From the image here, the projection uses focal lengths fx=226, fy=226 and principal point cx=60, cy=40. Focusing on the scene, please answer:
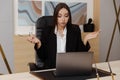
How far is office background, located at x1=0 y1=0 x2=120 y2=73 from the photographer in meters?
3.08

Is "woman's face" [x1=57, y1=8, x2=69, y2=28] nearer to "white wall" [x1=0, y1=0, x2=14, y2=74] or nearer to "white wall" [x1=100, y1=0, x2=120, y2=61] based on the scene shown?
"white wall" [x1=0, y1=0, x2=14, y2=74]

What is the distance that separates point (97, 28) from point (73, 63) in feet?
7.25

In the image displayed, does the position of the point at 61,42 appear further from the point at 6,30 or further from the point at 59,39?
the point at 6,30

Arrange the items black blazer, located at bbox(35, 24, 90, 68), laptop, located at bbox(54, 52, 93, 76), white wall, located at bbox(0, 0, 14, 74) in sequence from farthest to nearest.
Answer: white wall, located at bbox(0, 0, 14, 74), black blazer, located at bbox(35, 24, 90, 68), laptop, located at bbox(54, 52, 93, 76)

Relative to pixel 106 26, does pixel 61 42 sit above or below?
below

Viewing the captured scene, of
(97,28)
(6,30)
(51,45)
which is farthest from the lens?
(97,28)

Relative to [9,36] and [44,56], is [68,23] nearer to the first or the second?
[44,56]

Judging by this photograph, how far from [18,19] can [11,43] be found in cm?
37

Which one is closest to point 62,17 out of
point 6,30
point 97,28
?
point 6,30

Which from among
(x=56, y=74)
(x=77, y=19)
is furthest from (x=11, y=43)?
(x=56, y=74)

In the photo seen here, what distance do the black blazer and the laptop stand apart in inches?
22.6

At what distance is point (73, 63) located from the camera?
70.6 inches

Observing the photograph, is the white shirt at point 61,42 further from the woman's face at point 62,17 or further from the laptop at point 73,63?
the laptop at point 73,63

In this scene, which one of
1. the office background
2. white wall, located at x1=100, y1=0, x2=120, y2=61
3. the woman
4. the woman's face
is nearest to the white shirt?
the woman
